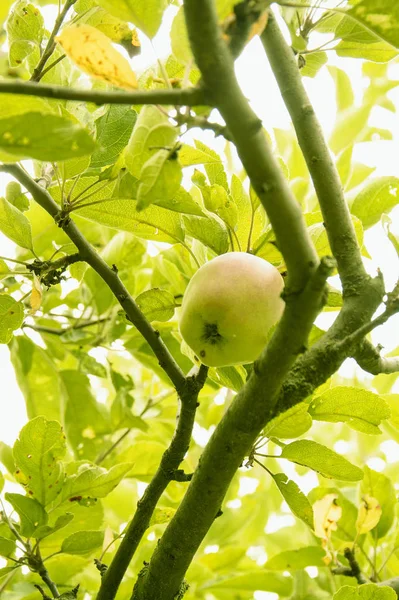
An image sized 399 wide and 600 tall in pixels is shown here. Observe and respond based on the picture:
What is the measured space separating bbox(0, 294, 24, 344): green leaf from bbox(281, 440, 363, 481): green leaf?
413 mm

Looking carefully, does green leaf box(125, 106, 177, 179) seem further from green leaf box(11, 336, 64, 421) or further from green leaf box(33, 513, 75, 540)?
green leaf box(11, 336, 64, 421)

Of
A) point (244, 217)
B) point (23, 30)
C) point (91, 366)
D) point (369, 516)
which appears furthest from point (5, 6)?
point (369, 516)

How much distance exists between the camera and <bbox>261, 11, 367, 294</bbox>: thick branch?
0.73 m

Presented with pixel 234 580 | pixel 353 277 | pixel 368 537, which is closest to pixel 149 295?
pixel 353 277

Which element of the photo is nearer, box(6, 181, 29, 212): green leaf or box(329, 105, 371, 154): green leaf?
box(6, 181, 29, 212): green leaf

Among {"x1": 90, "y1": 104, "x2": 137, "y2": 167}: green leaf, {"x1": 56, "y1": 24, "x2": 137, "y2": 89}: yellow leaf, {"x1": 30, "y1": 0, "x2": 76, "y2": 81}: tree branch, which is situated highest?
{"x1": 30, "y1": 0, "x2": 76, "y2": 81}: tree branch

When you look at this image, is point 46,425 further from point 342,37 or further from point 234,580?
point 342,37

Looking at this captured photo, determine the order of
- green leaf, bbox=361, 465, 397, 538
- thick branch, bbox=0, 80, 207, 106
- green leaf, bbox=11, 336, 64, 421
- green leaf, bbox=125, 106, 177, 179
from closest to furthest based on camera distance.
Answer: thick branch, bbox=0, 80, 207, 106 < green leaf, bbox=125, 106, 177, 179 < green leaf, bbox=361, 465, 397, 538 < green leaf, bbox=11, 336, 64, 421

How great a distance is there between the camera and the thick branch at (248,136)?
1.42ft

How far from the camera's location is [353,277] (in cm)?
72

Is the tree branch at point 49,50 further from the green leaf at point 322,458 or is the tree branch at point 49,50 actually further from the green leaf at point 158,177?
the green leaf at point 322,458

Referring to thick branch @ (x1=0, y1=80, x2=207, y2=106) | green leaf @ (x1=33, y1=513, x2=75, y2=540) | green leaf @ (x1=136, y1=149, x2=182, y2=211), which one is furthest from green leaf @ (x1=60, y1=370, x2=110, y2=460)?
thick branch @ (x1=0, y1=80, x2=207, y2=106)

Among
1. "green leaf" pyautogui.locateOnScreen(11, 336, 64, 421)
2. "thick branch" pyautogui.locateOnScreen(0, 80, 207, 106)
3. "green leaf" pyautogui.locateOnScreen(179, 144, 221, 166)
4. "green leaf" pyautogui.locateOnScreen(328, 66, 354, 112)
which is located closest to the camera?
"thick branch" pyautogui.locateOnScreen(0, 80, 207, 106)

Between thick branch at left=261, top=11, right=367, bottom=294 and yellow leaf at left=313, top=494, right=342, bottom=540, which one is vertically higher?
thick branch at left=261, top=11, right=367, bottom=294
